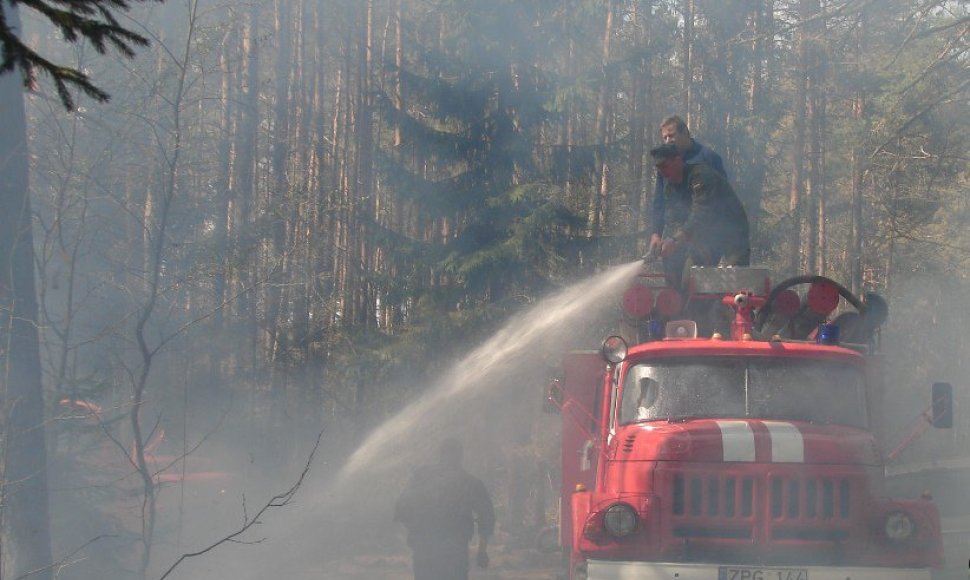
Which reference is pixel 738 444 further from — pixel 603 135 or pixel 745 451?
pixel 603 135

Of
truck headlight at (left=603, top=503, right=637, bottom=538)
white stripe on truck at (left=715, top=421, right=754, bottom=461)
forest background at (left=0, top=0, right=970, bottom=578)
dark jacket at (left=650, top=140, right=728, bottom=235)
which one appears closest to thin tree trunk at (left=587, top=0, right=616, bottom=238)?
forest background at (left=0, top=0, right=970, bottom=578)

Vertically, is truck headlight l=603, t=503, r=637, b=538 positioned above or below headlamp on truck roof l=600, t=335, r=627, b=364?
below

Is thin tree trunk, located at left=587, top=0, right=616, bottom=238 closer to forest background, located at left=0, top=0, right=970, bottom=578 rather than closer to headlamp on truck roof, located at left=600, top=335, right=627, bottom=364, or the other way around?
forest background, located at left=0, top=0, right=970, bottom=578

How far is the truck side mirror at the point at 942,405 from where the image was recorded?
7695 mm

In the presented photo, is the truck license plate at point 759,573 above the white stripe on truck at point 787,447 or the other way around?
the other way around

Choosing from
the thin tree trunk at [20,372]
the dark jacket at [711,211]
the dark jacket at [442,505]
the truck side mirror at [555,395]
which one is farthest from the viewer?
the dark jacket at [442,505]

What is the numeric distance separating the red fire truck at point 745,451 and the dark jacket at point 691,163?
3.38ft

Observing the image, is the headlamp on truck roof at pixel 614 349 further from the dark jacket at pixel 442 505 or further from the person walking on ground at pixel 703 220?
the dark jacket at pixel 442 505

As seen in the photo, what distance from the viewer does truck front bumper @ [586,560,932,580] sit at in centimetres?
637

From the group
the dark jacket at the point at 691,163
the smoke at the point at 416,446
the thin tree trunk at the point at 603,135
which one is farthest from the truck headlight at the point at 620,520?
the thin tree trunk at the point at 603,135

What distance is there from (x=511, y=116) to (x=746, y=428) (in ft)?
32.7

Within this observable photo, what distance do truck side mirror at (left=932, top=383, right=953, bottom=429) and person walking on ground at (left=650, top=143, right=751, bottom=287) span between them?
189cm

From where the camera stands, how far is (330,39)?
23.5 meters

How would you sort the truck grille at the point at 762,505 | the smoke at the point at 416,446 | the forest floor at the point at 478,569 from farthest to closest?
the smoke at the point at 416,446
the forest floor at the point at 478,569
the truck grille at the point at 762,505
